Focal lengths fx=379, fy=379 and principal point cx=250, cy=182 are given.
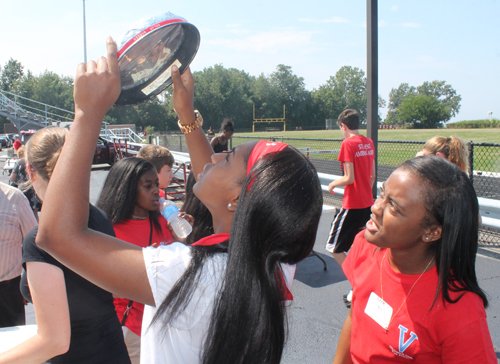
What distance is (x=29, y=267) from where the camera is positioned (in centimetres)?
149

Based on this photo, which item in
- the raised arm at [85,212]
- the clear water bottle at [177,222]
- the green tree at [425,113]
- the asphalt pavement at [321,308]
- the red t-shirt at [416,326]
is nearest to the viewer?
the raised arm at [85,212]

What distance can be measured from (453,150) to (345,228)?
151 centimetres

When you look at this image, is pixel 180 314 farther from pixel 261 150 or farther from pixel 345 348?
pixel 345 348

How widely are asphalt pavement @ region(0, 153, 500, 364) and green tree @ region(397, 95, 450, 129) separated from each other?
9185 cm

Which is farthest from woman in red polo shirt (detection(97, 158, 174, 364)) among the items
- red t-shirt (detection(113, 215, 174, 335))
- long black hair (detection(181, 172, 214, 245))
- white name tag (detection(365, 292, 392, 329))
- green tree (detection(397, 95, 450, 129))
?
green tree (detection(397, 95, 450, 129))

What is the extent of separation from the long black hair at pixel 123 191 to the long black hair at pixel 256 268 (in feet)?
5.57

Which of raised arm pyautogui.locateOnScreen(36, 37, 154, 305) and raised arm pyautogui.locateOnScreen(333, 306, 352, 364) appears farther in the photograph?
raised arm pyautogui.locateOnScreen(333, 306, 352, 364)

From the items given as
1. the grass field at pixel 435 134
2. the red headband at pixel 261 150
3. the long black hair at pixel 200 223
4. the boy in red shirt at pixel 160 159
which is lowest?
the long black hair at pixel 200 223

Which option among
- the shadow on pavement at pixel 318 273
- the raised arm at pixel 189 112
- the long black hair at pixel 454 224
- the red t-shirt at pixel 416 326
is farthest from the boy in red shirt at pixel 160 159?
the long black hair at pixel 454 224

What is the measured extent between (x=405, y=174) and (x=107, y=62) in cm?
127

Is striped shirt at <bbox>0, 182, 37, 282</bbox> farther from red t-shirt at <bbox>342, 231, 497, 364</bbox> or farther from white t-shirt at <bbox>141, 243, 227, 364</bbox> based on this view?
red t-shirt at <bbox>342, 231, 497, 364</bbox>

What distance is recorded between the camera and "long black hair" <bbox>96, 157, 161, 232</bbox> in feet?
8.82

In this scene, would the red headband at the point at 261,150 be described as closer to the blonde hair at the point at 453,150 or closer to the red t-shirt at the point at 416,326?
the red t-shirt at the point at 416,326

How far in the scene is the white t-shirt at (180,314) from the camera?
107cm
